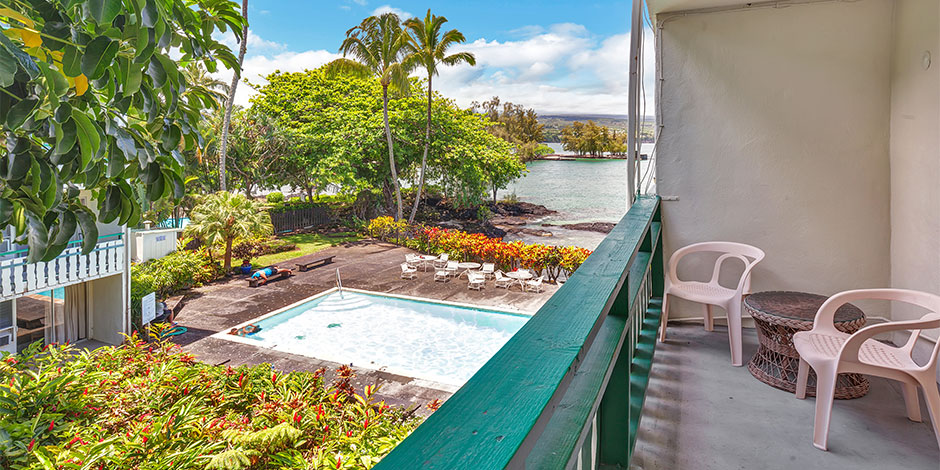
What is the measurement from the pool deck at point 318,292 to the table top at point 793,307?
427cm

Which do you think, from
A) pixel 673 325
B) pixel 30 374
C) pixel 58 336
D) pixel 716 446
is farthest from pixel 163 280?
pixel 716 446

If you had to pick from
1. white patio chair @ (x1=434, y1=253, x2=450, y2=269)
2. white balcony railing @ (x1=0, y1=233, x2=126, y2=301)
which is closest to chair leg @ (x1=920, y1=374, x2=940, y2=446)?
white balcony railing @ (x1=0, y1=233, x2=126, y2=301)

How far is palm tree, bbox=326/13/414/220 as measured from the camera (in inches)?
600

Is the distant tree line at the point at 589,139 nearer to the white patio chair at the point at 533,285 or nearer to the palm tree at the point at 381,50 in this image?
the palm tree at the point at 381,50

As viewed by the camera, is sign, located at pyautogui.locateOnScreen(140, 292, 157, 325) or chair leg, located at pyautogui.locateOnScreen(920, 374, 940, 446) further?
sign, located at pyautogui.locateOnScreen(140, 292, 157, 325)

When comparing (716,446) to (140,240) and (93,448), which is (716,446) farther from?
(140,240)

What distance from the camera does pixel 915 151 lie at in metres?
2.33

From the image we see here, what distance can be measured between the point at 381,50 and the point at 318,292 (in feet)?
27.1

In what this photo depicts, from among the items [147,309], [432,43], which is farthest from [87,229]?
[432,43]

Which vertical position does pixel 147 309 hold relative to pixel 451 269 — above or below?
below

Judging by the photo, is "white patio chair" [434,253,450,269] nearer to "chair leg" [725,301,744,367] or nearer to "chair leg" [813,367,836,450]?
"chair leg" [725,301,744,367]

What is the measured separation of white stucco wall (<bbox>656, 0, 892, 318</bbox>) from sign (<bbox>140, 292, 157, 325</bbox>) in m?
9.04

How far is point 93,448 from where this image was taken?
2990 mm

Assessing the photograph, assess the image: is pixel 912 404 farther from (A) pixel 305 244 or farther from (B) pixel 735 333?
(A) pixel 305 244
